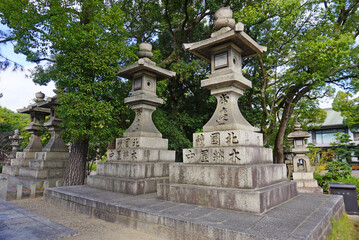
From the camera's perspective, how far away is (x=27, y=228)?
3877mm

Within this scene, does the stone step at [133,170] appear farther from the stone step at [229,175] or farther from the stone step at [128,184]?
the stone step at [229,175]

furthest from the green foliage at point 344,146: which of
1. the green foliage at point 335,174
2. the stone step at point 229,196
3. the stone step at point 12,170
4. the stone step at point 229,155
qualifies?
the stone step at point 12,170

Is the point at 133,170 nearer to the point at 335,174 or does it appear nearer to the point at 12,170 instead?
the point at 12,170

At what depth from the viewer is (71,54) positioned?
7305mm

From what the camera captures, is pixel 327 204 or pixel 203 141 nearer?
pixel 327 204

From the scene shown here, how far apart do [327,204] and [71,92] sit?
7.58 m

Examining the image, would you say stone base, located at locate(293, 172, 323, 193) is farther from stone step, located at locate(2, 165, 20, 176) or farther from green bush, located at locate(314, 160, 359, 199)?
stone step, located at locate(2, 165, 20, 176)

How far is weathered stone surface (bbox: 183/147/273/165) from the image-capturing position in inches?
171

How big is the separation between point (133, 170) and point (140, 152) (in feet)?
1.80

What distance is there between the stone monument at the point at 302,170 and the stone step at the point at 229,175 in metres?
5.18

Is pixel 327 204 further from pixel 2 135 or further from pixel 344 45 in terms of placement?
pixel 2 135

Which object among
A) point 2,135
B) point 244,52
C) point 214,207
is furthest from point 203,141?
point 2,135

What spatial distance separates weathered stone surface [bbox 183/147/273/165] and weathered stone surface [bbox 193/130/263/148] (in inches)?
6.2

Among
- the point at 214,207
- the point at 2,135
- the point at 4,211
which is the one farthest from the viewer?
the point at 2,135
